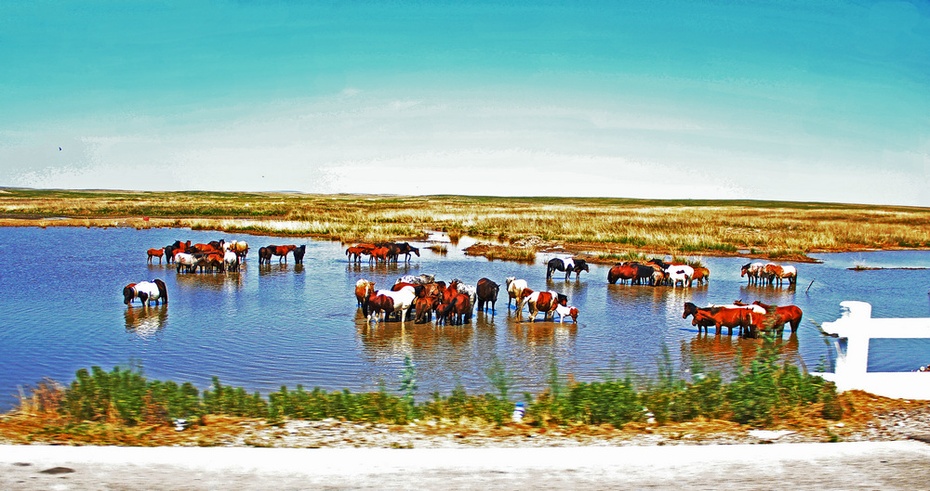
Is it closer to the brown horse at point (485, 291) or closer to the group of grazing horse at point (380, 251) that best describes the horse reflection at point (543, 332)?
the brown horse at point (485, 291)

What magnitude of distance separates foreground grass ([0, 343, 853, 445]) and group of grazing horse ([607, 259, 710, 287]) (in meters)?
17.8

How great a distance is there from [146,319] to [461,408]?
11.8 m

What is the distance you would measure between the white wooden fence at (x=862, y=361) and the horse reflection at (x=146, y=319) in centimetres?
1213

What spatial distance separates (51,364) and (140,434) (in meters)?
6.95

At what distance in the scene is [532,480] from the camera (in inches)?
181

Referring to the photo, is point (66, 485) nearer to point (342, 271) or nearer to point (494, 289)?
point (494, 289)

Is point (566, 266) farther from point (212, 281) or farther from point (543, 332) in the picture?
point (212, 281)

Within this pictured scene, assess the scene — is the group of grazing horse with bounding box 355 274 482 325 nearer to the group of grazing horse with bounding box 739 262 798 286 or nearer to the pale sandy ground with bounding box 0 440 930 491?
the pale sandy ground with bounding box 0 440 930 491

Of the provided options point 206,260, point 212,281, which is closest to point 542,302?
point 212,281

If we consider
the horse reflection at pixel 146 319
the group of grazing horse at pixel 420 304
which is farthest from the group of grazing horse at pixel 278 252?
the group of grazing horse at pixel 420 304

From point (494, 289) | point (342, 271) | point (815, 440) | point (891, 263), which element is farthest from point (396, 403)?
point (891, 263)

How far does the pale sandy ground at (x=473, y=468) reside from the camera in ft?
14.8

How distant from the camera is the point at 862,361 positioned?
694 centimetres

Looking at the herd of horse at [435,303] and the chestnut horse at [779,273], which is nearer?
the herd of horse at [435,303]
